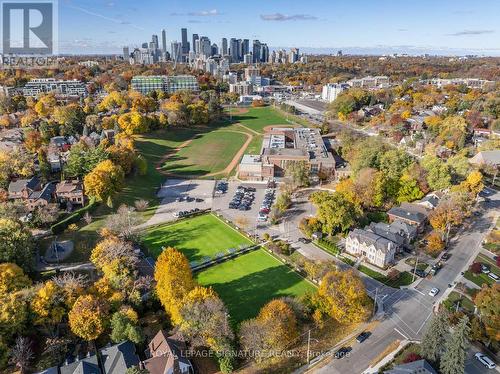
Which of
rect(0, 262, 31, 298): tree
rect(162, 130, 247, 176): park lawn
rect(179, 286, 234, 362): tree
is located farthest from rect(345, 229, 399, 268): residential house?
rect(162, 130, 247, 176): park lawn

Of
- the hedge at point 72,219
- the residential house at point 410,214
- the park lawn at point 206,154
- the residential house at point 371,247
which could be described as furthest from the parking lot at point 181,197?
the residential house at point 410,214

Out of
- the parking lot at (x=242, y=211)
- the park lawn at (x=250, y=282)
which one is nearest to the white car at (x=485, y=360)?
the park lawn at (x=250, y=282)

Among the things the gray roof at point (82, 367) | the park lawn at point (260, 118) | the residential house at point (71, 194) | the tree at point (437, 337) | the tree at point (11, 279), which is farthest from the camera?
the park lawn at point (260, 118)

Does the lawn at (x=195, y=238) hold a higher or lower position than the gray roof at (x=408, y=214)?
lower

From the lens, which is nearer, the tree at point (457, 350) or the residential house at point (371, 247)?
the tree at point (457, 350)

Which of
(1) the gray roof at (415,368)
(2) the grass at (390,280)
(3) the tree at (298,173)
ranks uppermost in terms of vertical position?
(3) the tree at (298,173)

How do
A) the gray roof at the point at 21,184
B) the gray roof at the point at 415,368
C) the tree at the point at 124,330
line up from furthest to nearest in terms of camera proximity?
the gray roof at the point at 21,184 → the tree at the point at 124,330 → the gray roof at the point at 415,368

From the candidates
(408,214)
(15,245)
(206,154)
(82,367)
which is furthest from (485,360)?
(206,154)

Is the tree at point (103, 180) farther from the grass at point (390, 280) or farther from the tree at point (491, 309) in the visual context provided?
the tree at point (491, 309)
